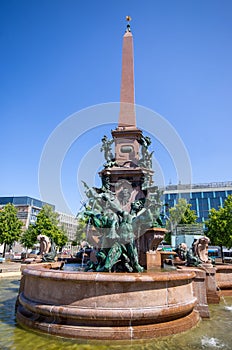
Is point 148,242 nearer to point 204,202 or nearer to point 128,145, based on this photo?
point 128,145

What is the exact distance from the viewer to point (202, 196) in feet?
229

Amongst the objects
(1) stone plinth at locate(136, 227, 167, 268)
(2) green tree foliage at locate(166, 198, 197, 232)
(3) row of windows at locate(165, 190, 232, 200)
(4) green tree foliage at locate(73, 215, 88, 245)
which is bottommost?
(1) stone plinth at locate(136, 227, 167, 268)

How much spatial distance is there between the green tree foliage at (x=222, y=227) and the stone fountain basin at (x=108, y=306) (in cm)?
2688

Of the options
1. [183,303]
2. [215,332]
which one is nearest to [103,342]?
[183,303]

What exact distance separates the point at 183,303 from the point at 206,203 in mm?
66825

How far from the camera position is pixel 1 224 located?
113 ft

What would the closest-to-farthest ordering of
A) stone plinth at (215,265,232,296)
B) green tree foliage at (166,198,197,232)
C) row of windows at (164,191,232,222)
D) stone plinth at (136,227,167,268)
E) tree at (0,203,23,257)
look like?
stone plinth at (215,265,232,296), stone plinth at (136,227,167,268), tree at (0,203,23,257), green tree foliage at (166,198,197,232), row of windows at (164,191,232,222)

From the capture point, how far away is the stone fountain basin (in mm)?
5195

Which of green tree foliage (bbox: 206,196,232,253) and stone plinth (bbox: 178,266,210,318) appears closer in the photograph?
stone plinth (bbox: 178,266,210,318)

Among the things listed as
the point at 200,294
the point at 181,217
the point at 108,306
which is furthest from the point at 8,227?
the point at 108,306

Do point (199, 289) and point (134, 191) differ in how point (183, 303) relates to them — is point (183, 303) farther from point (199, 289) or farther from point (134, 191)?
point (134, 191)

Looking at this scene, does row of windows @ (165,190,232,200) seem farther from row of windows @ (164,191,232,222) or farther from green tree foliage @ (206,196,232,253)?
green tree foliage @ (206,196,232,253)

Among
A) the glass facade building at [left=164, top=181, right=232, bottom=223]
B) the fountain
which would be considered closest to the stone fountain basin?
the fountain

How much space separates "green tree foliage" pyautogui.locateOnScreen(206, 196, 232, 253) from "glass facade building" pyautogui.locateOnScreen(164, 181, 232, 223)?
34.9 metres
